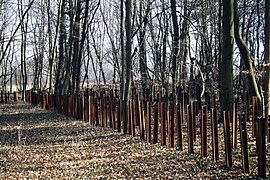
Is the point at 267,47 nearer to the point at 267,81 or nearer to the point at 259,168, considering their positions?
the point at 267,81

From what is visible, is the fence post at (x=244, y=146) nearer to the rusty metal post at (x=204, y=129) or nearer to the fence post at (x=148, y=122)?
the rusty metal post at (x=204, y=129)

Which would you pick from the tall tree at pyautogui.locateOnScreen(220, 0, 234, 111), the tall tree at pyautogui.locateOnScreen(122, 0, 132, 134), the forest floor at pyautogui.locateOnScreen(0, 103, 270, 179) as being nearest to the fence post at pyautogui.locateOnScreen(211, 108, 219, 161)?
the forest floor at pyautogui.locateOnScreen(0, 103, 270, 179)

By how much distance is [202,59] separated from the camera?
29719mm

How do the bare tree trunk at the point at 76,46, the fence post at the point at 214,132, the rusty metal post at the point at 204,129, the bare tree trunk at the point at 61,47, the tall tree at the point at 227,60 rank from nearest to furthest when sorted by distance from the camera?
the fence post at the point at 214,132 → the rusty metal post at the point at 204,129 → the tall tree at the point at 227,60 → the bare tree trunk at the point at 76,46 → the bare tree trunk at the point at 61,47

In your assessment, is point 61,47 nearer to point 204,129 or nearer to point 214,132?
point 204,129

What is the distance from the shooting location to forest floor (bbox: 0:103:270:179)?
7.06m

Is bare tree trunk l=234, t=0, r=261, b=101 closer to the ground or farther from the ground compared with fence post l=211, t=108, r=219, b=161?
farther from the ground

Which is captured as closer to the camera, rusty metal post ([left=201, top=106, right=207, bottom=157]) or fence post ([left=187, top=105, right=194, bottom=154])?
rusty metal post ([left=201, top=106, right=207, bottom=157])

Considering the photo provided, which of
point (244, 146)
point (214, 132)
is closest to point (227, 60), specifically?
point (214, 132)

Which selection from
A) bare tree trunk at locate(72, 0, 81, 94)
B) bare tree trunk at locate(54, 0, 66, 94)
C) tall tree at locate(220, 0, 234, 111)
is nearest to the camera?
tall tree at locate(220, 0, 234, 111)

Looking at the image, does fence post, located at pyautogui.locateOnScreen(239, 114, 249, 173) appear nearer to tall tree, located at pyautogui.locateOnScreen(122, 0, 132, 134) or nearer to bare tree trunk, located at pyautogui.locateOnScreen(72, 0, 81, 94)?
tall tree, located at pyautogui.locateOnScreen(122, 0, 132, 134)

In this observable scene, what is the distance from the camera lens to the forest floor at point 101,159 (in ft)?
23.2

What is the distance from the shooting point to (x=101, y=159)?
8477mm

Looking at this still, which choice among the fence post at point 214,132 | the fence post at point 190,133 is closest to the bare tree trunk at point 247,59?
the fence post at point 190,133
